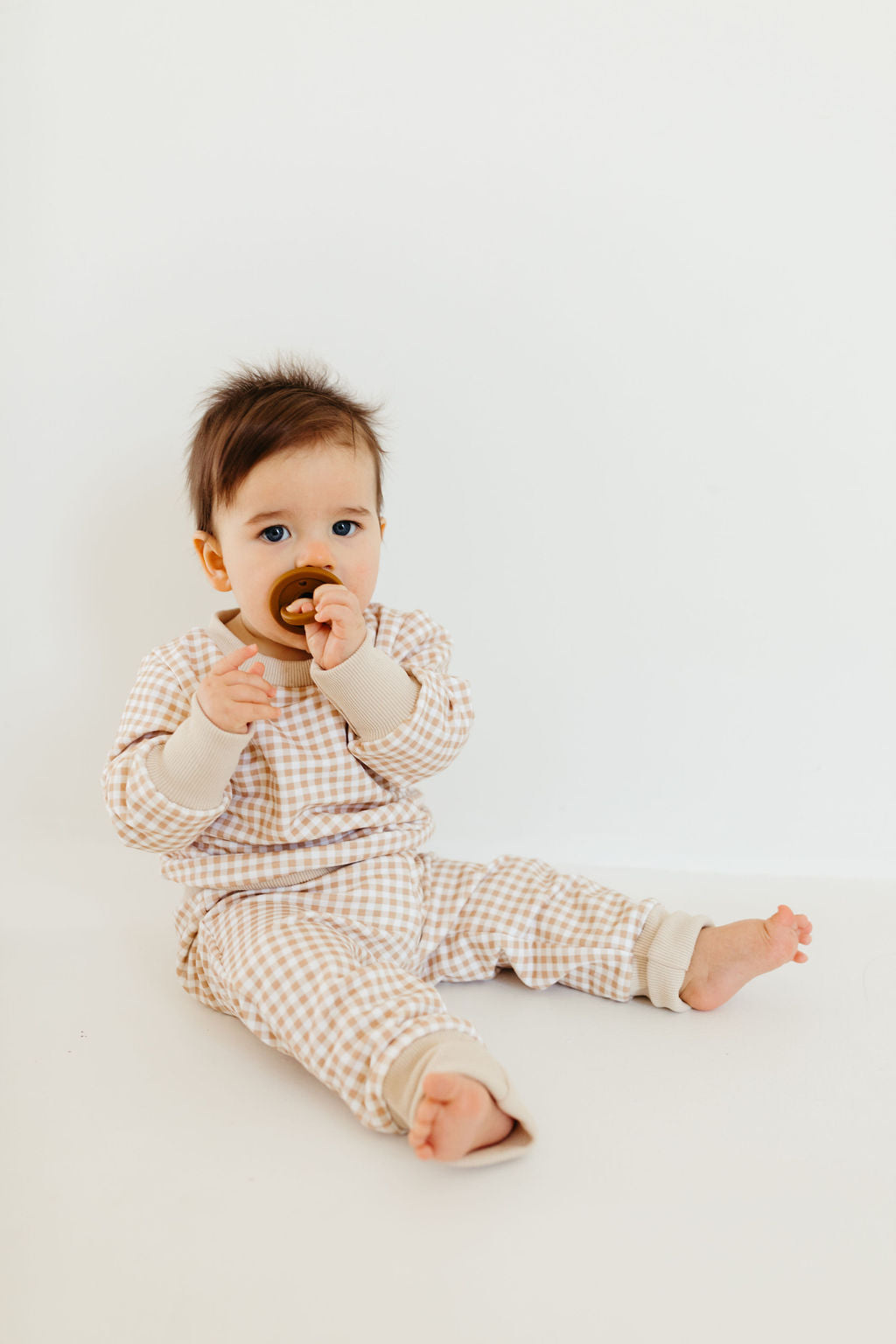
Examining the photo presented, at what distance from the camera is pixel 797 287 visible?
1548 mm

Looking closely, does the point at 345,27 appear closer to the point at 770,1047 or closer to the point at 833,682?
the point at 833,682

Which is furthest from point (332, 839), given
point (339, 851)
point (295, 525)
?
point (295, 525)

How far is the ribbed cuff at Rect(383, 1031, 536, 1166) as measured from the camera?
899 mm

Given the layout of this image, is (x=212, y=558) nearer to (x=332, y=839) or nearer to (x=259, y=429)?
(x=259, y=429)

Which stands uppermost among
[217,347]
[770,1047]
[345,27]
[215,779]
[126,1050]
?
[345,27]

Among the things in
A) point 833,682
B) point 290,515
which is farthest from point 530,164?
point 833,682

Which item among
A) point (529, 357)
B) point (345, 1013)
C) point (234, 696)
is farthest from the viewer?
point (529, 357)

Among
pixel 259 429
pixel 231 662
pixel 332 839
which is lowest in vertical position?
pixel 332 839

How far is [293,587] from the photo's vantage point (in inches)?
46.6

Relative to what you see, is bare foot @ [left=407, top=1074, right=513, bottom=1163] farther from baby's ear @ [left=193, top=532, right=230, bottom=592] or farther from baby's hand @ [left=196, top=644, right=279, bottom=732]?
baby's ear @ [left=193, top=532, right=230, bottom=592]

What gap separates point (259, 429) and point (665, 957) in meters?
0.70

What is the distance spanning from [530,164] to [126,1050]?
1.20 metres

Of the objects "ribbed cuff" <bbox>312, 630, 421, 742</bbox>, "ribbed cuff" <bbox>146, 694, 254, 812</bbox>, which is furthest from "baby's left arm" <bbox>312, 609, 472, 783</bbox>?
"ribbed cuff" <bbox>146, 694, 254, 812</bbox>

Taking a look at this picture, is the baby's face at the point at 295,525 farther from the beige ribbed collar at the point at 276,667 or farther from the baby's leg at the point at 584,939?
the baby's leg at the point at 584,939
